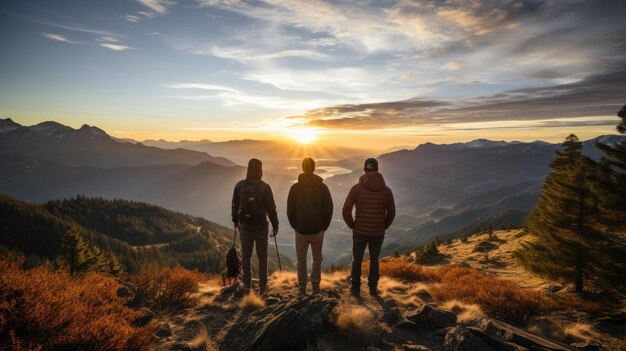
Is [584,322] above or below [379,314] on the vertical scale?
below

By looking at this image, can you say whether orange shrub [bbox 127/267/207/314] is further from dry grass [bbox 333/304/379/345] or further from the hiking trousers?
dry grass [bbox 333/304/379/345]

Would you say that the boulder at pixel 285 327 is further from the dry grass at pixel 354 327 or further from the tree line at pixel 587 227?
the tree line at pixel 587 227

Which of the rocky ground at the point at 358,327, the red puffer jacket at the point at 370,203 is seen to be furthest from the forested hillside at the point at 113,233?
the red puffer jacket at the point at 370,203

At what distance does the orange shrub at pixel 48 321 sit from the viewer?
4.26 m

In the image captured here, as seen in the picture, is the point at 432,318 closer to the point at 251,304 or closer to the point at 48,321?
the point at 251,304

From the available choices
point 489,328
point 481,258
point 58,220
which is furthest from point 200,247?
point 489,328

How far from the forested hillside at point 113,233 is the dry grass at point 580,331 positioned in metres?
120

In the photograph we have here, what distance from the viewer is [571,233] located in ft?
39.5

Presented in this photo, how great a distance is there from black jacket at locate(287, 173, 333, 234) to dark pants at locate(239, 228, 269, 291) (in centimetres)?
116

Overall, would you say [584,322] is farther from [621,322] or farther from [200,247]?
[200,247]

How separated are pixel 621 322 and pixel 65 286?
13.3 m

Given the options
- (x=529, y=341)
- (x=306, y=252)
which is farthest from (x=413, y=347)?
(x=306, y=252)

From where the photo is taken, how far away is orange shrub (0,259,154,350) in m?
4.26

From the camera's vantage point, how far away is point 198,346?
5980 millimetres
